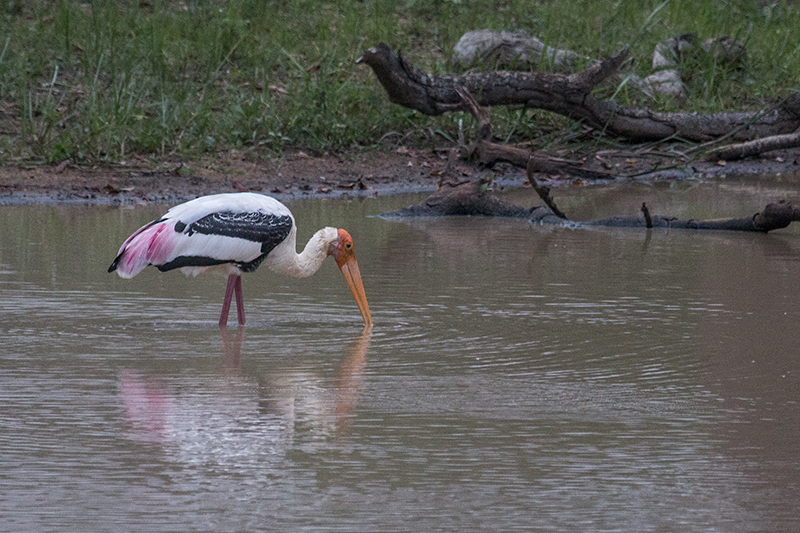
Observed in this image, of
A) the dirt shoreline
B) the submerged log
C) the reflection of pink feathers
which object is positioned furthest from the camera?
the dirt shoreline

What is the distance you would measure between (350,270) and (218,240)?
0.77 m

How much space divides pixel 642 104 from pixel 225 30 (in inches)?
205

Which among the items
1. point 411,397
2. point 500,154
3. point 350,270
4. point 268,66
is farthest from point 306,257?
point 268,66

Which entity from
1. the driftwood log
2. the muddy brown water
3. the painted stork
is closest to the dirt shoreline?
the driftwood log

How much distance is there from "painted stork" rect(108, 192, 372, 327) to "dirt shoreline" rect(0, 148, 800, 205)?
5130 millimetres

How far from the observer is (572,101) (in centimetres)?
1366

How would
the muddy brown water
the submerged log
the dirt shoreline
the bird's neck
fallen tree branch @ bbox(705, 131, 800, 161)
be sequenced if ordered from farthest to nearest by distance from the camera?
fallen tree branch @ bbox(705, 131, 800, 161) < the dirt shoreline < the submerged log < the bird's neck < the muddy brown water

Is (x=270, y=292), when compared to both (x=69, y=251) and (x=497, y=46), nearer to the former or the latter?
(x=69, y=251)

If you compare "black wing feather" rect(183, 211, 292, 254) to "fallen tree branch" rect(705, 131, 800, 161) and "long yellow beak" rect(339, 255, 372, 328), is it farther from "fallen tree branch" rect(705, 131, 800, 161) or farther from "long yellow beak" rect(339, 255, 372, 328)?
"fallen tree branch" rect(705, 131, 800, 161)

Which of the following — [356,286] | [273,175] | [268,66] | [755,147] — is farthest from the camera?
[268,66]

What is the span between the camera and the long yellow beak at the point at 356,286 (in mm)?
6383

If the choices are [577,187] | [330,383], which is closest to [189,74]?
[577,187]

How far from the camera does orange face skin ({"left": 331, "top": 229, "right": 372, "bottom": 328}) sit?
649cm

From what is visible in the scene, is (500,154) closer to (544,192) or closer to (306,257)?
(544,192)
